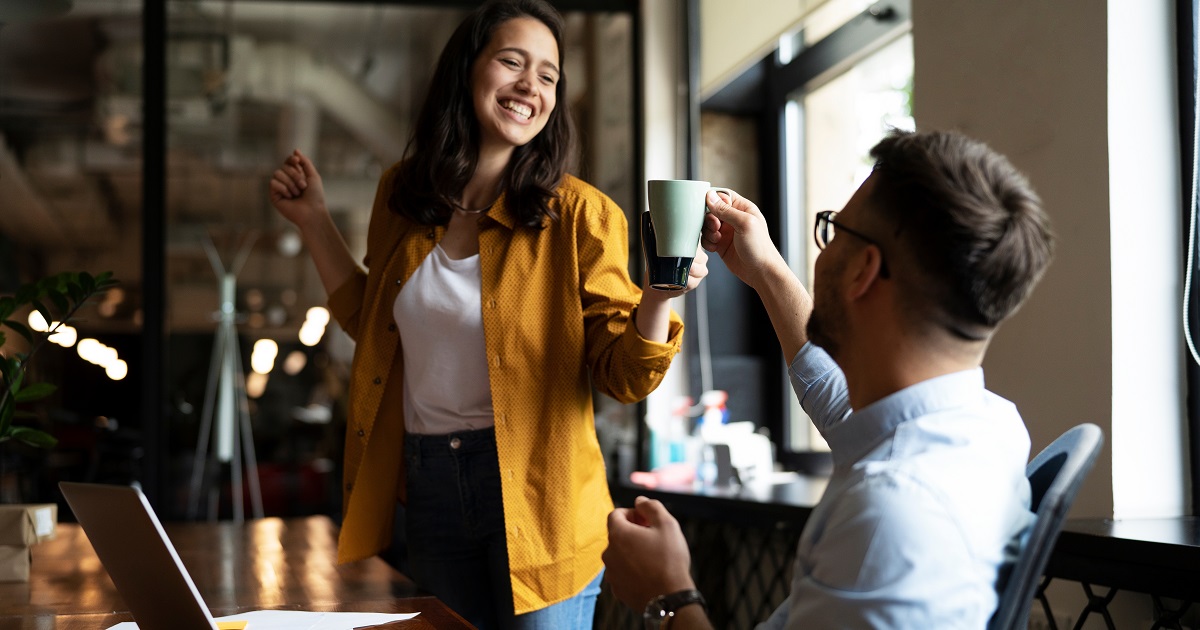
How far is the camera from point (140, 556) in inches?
38.8

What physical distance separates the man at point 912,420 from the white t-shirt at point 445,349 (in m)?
0.62

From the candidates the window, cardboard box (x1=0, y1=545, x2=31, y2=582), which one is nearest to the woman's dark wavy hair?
cardboard box (x1=0, y1=545, x2=31, y2=582)

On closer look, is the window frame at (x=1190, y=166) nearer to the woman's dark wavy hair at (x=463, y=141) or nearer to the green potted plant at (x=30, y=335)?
the woman's dark wavy hair at (x=463, y=141)

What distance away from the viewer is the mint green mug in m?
1.26

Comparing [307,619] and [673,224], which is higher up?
[673,224]

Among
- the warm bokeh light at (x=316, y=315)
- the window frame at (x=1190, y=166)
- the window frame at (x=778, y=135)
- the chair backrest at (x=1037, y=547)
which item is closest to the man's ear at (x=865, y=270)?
the chair backrest at (x=1037, y=547)

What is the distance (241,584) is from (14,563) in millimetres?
368

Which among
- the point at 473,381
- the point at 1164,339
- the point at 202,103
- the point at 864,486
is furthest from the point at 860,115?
the point at 864,486

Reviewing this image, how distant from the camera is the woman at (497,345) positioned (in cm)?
157

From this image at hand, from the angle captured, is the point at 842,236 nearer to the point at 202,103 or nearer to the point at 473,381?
the point at 473,381

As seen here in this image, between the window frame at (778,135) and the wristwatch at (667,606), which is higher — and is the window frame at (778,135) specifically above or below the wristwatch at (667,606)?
above

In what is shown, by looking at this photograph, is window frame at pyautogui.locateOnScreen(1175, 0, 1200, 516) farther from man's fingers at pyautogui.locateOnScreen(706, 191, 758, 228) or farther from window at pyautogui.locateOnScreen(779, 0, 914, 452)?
window at pyautogui.locateOnScreen(779, 0, 914, 452)

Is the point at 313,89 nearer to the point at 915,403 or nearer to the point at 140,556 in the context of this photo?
the point at 140,556

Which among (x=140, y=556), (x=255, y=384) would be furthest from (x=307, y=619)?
(x=255, y=384)
